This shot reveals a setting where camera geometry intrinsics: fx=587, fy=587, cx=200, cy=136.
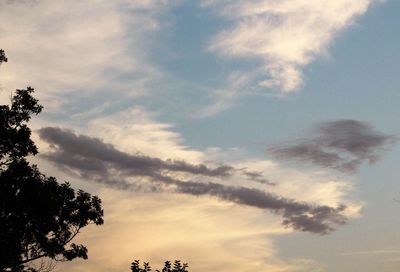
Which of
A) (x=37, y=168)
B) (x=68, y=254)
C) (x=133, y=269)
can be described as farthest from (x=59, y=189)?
(x=133, y=269)

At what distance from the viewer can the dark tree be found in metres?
33.9

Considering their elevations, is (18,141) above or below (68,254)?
above

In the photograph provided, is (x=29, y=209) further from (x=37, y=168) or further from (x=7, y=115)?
(x=7, y=115)

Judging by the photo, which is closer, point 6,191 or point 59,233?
point 6,191

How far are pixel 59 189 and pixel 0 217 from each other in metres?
3.74

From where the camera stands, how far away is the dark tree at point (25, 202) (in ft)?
111

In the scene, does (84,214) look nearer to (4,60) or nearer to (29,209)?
(29,209)

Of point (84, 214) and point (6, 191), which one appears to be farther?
point (84, 214)

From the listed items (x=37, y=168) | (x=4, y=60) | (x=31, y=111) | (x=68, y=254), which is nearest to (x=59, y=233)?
(x=68, y=254)

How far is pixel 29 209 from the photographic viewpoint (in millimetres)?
34625

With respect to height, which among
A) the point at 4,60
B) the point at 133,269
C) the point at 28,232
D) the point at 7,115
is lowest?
the point at 133,269

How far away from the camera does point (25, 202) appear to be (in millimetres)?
34500

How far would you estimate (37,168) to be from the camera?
35094 millimetres

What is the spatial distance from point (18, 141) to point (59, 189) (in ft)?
12.9
